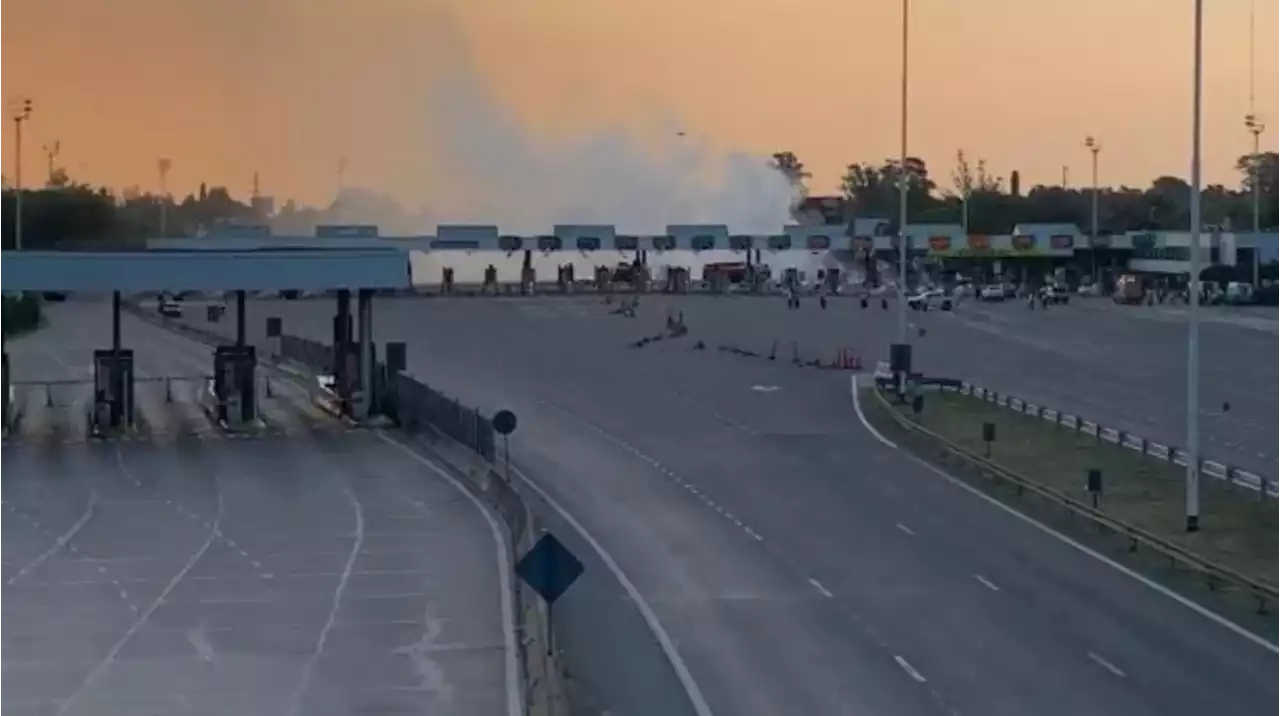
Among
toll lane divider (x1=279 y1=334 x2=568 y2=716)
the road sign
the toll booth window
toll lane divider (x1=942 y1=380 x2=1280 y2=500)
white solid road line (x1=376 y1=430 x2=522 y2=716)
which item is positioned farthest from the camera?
the toll booth window

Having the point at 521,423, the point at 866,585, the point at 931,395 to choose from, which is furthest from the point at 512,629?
the point at 931,395

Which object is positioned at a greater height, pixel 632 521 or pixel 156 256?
pixel 156 256

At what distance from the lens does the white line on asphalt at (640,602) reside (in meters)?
21.5

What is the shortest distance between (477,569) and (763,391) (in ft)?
96.4

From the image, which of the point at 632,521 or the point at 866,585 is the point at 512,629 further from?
the point at 632,521

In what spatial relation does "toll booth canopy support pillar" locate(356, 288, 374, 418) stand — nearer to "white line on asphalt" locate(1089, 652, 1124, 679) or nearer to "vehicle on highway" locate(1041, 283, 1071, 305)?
"white line on asphalt" locate(1089, 652, 1124, 679)

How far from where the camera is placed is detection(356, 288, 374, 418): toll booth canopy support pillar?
50875mm

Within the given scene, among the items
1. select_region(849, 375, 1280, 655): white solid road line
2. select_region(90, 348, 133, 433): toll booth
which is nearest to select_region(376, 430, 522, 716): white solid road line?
select_region(849, 375, 1280, 655): white solid road line

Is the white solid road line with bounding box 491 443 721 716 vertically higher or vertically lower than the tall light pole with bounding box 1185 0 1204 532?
lower

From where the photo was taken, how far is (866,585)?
28.0m

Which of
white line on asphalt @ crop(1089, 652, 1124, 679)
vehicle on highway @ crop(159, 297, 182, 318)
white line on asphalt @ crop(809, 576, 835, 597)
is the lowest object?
white line on asphalt @ crop(1089, 652, 1124, 679)

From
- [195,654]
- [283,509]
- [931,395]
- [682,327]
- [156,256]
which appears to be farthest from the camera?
[682,327]

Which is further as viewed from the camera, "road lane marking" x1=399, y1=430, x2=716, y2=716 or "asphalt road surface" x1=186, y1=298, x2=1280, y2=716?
"asphalt road surface" x1=186, y1=298, x2=1280, y2=716

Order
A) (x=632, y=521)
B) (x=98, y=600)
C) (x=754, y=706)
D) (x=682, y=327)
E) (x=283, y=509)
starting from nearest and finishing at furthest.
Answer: (x=754, y=706)
(x=98, y=600)
(x=632, y=521)
(x=283, y=509)
(x=682, y=327)
